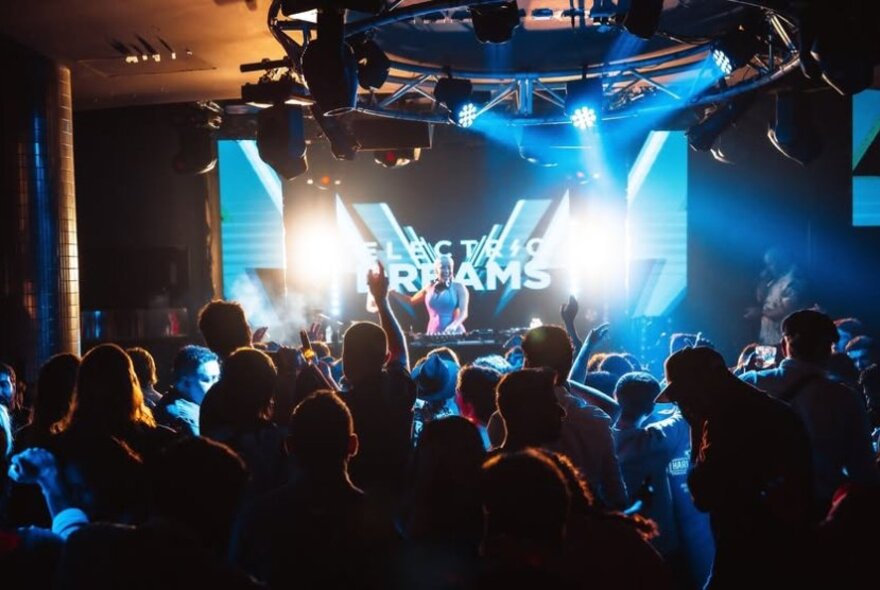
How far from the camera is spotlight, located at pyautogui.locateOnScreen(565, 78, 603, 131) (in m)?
6.77

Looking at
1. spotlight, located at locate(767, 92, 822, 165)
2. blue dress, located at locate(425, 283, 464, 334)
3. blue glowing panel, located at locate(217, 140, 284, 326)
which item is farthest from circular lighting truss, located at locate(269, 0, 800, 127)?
blue glowing panel, located at locate(217, 140, 284, 326)

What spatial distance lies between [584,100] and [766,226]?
550 cm

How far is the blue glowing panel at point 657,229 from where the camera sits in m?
11.4

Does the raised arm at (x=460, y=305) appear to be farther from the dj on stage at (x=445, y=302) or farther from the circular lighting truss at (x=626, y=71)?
the circular lighting truss at (x=626, y=71)

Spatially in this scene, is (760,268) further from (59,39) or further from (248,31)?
(59,39)

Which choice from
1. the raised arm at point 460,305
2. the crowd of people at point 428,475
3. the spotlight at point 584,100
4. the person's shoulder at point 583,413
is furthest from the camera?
the raised arm at point 460,305

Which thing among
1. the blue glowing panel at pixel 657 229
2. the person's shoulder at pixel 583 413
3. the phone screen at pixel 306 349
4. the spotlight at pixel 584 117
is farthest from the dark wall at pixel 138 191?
the person's shoulder at pixel 583 413

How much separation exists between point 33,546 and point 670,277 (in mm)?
10545

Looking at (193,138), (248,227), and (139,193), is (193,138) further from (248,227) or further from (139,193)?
(248,227)

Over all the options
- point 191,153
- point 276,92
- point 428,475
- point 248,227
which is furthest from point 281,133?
point 248,227

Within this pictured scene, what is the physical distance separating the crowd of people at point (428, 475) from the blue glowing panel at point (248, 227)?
794cm

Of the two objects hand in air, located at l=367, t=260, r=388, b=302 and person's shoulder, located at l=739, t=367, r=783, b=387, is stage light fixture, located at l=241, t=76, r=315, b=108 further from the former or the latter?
person's shoulder, located at l=739, t=367, r=783, b=387

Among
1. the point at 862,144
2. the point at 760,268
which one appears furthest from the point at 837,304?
the point at 862,144

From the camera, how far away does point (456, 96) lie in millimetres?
6809
